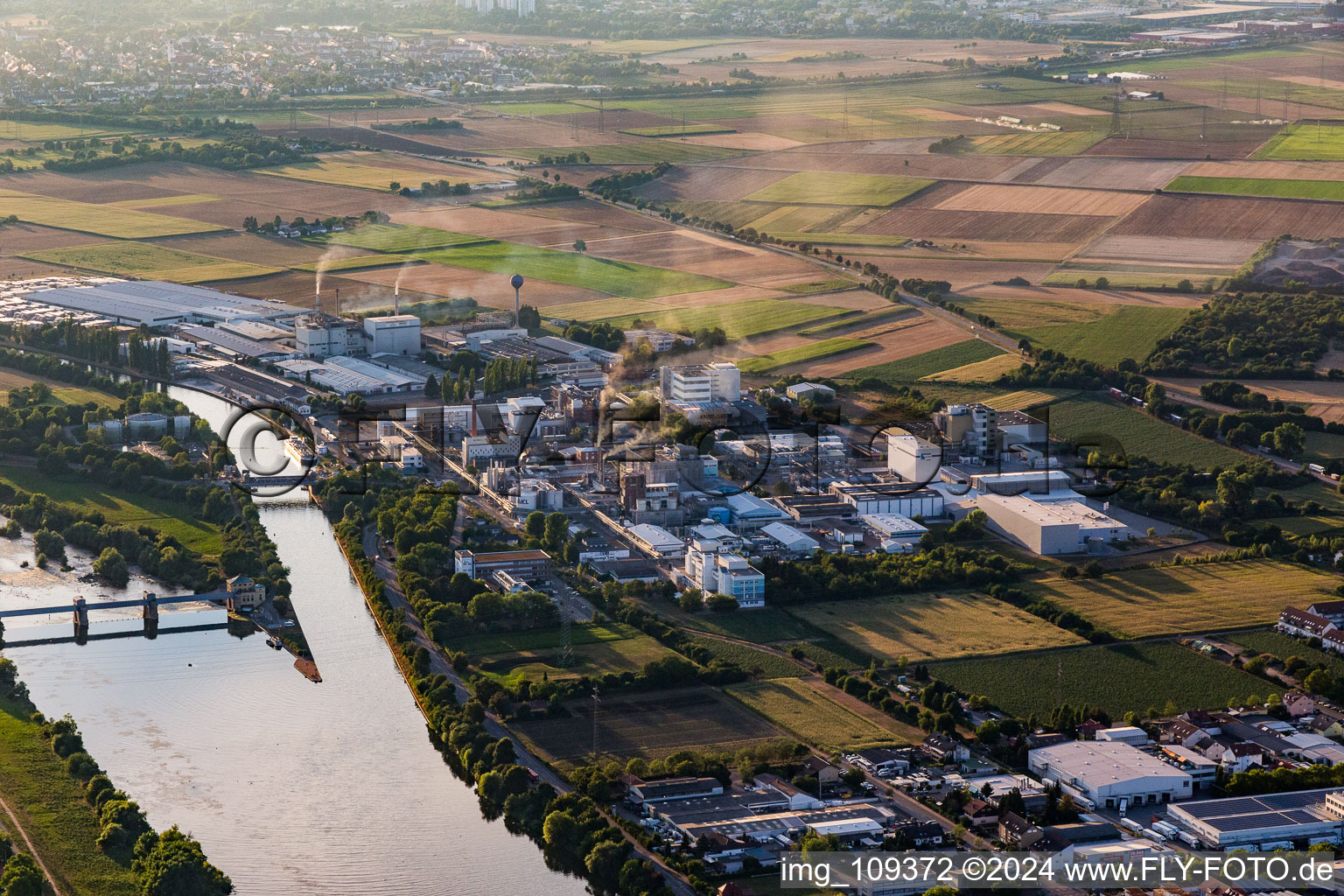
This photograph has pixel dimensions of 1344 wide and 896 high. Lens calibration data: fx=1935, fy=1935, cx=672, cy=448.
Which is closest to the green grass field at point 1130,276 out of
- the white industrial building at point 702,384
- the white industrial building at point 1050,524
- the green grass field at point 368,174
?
the white industrial building at point 702,384

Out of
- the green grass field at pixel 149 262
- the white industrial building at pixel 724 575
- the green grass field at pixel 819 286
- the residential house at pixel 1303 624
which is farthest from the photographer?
the green grass field at pixel 149 262

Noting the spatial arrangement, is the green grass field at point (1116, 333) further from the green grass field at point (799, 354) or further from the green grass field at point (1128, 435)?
the green grass field at point (799, 354)

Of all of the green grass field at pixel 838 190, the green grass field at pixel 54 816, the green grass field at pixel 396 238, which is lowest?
the green grass field at pixel 54 816

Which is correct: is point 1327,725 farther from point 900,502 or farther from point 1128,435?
point 1128,435

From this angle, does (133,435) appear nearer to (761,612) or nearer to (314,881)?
(761,612)

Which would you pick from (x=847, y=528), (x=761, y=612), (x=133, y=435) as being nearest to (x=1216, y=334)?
(x=847, y=528)

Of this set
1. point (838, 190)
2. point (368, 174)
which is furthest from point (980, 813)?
point (368, 174)
